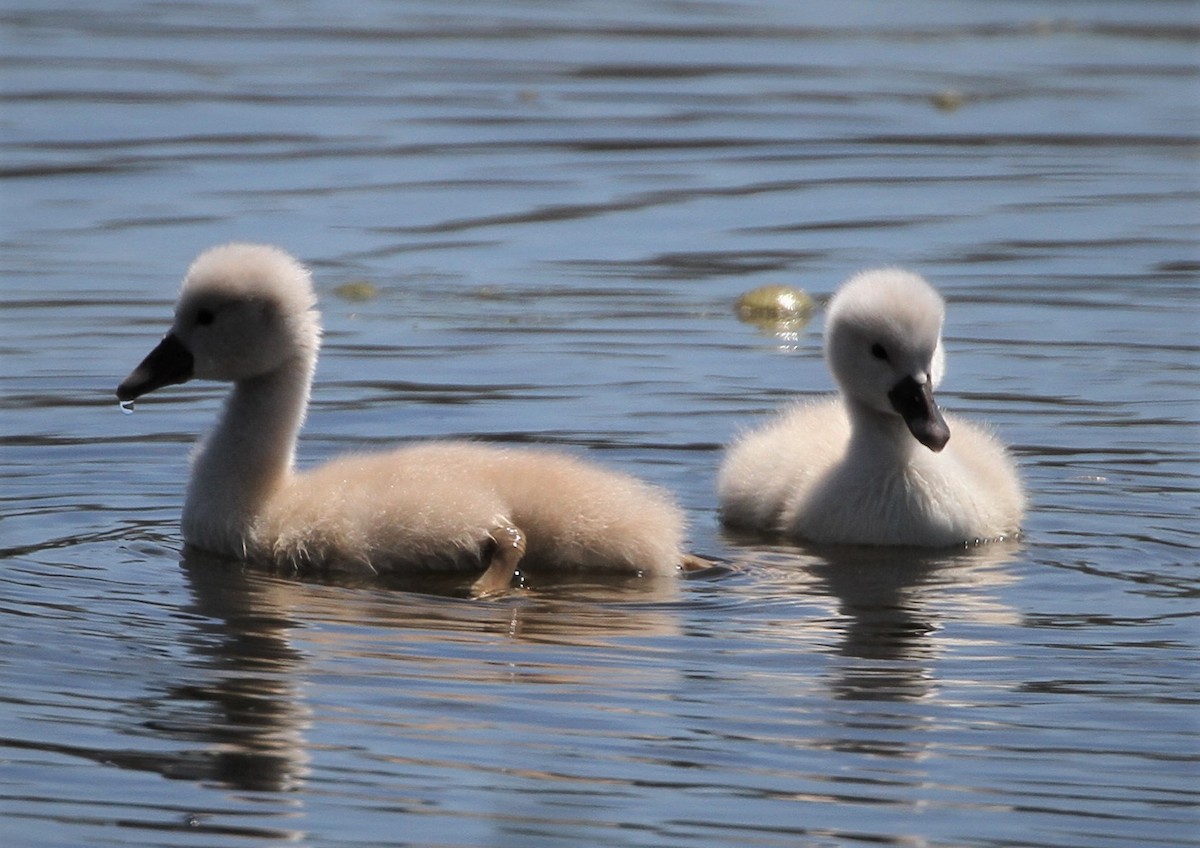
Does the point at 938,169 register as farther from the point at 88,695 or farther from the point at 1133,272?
the point at 88,695

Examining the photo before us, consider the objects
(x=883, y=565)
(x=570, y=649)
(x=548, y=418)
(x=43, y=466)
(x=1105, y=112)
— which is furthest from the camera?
(x=1105, y=112)

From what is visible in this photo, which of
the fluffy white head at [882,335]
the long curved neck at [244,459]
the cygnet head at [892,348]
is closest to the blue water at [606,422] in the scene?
the long curved neck at [244,459]

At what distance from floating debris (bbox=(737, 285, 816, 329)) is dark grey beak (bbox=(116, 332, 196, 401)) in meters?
4.10

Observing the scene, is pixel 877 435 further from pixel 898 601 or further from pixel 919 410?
pixel 898 601

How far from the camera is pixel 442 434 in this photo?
8562 millimetres

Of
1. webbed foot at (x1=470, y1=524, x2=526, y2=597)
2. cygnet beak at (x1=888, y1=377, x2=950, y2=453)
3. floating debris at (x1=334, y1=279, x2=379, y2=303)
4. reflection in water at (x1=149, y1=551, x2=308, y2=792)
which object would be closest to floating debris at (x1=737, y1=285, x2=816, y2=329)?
floating debris at (x1=334, y1=279, x2=379, y2=303)

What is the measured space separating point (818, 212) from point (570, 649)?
7732mm

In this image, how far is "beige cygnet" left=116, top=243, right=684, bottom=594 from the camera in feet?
22.0

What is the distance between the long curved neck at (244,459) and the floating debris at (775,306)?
157 inches

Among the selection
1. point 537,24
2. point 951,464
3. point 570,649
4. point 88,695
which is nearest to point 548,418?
point 951,464

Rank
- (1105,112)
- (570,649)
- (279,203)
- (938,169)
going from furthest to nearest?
(1105,112) < (938,169) < (279,203) < (570,649)

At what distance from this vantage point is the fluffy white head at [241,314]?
23.2 ft

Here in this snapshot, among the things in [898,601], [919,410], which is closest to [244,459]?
[898,601]

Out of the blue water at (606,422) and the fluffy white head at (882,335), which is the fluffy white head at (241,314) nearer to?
the blue water at (606,422)
